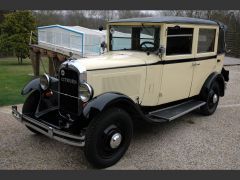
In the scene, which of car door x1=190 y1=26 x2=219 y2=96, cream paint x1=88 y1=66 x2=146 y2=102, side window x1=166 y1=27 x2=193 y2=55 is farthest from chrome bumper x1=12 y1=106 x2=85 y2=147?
car door x1=190 y1=26 x2=219 y2=96

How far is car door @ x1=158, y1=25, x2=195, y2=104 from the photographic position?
211 inches

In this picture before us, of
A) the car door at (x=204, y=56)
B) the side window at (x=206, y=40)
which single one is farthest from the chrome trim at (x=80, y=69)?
the side window at (x=206, y=40)

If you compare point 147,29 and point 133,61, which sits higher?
point 147,29

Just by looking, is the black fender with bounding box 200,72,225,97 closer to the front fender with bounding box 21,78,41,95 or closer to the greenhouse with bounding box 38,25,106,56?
the front fender with bounding box 21,78,41,95

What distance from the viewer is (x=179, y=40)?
18.2 ft

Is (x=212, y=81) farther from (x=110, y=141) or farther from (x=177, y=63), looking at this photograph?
(x=110, y=141)

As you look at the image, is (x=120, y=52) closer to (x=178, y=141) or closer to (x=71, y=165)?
(x=178, y=141)

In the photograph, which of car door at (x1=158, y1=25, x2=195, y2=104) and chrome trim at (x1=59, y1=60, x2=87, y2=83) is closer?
chrome trim at (x1=59, y1=60, x2=87, y2=83)

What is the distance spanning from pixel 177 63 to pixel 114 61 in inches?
55.6

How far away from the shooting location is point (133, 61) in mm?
4938

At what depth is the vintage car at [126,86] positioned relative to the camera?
420 centimetres

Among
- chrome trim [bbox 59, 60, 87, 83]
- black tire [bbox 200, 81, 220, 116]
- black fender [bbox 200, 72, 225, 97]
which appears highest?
chrome trim [bbox 59, 60, 87, 83]

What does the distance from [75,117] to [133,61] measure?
4.32ft

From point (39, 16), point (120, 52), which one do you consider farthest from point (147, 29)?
point (39, 16)
